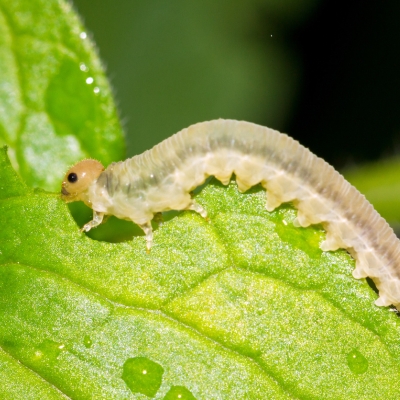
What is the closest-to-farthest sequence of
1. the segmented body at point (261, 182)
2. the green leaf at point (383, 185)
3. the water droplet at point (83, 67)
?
the segmented body at point (261, 182), the water droplet at point (83, 67), the green leaf at point (383, 185)

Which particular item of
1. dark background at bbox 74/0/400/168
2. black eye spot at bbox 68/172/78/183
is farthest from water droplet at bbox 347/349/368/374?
dark background at bbox 74/0/400/168

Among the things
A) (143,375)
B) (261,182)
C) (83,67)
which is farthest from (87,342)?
(83,67)

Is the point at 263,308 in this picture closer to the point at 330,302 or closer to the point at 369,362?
the point at 330,302

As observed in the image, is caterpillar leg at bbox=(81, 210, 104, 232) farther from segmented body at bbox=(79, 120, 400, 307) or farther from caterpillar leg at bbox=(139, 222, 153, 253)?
caterpillar leg at bbox=(139, 222, 153, 253)

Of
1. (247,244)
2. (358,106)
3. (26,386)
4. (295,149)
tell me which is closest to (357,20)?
(358,106)

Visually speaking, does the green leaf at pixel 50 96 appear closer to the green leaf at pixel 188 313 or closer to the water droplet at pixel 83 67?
the water droplet at pixel 83 67

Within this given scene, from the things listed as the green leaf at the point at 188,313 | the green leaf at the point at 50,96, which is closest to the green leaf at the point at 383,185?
the green leaf at the point at 188,313

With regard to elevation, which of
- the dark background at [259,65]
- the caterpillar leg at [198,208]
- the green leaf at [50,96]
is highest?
the dark background at [259,65]

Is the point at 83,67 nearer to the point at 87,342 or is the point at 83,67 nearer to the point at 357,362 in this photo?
the point at 87,342
